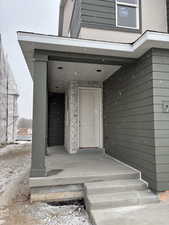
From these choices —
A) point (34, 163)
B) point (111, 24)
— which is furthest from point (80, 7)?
point (34, 163)

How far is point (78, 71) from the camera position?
468 centimetres

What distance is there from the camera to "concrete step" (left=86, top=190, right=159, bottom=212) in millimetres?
2605

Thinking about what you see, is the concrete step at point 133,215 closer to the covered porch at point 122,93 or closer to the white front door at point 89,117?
the covered porch at point 122,93

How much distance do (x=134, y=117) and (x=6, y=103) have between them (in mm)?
11030

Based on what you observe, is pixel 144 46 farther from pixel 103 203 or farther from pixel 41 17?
pixel 41 17

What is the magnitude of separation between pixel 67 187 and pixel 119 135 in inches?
78.5

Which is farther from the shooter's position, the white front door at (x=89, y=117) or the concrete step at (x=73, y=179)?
the white front door at (x=89, y=117)

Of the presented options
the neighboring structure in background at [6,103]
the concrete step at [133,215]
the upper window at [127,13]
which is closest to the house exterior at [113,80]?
the upper window at [127,13]

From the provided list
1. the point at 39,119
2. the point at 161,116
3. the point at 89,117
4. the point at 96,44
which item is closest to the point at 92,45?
the point at 96,44

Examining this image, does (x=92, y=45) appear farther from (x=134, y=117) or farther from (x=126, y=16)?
(x=126, y=16)

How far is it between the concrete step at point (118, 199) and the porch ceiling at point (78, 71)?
2.86 meters

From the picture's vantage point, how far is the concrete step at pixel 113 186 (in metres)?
2.88

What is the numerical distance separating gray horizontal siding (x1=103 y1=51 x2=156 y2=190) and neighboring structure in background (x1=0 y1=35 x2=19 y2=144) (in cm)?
861

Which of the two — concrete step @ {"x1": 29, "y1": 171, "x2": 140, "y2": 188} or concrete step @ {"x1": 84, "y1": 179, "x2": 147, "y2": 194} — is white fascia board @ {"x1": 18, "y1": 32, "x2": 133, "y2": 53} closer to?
concrete step @ {"x1": 29, "y1": 171, "x2": 140, "y2": 188}
